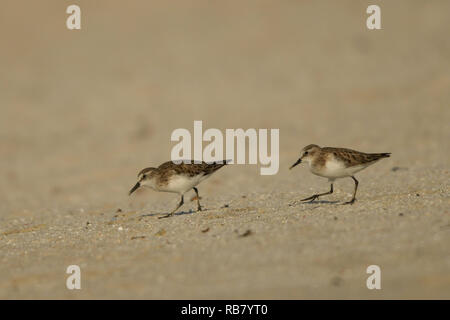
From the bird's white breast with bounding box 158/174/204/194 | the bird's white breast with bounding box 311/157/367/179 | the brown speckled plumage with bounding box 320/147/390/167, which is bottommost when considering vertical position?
the bird's white breast with bounding box 158/174/204/194

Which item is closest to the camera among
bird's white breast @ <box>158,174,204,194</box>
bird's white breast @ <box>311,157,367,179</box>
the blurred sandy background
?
the blurred sandy background

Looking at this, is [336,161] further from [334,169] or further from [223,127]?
[223,127]

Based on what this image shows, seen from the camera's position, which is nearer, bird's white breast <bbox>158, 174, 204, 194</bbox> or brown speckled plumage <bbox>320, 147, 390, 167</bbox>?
brown speckled plumage <bbox>320, 147, 390, 167</bbox>

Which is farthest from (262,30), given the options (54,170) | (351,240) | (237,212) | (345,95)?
(351,240)

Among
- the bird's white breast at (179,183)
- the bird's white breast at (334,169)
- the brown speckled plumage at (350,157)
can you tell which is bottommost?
the bird's white breast at (179,183)

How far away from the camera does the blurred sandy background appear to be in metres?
8.52

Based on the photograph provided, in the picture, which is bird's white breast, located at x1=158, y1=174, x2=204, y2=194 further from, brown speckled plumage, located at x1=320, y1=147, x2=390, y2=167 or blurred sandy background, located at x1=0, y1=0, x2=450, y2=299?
brown speckled plumage, located at x1=320, y1=147, x2=390, y2=167

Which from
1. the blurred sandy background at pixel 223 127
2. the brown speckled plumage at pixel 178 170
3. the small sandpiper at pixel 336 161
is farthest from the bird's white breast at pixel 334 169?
the brown speckled plumage at pixel 178 170

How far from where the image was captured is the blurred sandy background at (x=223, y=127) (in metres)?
8.52

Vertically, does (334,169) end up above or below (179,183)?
above

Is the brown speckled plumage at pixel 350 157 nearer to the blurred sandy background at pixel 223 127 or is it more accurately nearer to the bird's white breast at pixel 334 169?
the bird's white breast at pixel 334 169

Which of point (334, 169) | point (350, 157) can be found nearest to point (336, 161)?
point (334, 169)

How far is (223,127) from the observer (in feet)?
80.6

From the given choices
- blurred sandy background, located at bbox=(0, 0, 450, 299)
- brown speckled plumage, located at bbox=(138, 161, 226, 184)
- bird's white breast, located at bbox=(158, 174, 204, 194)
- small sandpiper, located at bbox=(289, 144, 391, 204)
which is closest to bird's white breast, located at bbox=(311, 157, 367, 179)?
small sandpiper, located at bbox=(289, 144, 391, 204)
